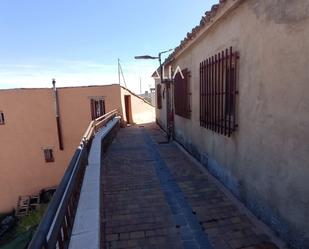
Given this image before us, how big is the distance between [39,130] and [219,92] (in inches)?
578

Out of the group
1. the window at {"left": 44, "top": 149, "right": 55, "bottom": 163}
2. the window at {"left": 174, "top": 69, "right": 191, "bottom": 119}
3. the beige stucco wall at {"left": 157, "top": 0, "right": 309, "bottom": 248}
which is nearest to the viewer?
the beige stucco wall at {"left": 157, "top": 0, "right": 309, "bottom": 248}

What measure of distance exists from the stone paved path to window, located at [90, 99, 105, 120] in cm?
1079

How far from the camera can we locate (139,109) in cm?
2408

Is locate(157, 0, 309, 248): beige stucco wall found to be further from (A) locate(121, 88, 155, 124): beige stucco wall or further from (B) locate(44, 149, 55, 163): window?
(B) locate(44, 149, 55, 163): window

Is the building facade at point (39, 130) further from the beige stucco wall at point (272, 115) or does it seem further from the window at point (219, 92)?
the beige stucco wall at point (272, 115)

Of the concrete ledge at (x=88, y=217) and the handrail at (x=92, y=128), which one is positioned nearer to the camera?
the concrete ledge at (x=88, y=217)

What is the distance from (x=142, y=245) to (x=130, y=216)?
31.9 inches

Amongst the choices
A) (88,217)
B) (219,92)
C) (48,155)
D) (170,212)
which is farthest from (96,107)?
(88,217)

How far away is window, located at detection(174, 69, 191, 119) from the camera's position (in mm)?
8000

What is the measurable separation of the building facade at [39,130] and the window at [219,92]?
11714 mm

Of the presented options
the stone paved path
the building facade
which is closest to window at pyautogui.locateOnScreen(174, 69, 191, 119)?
the stone paved path

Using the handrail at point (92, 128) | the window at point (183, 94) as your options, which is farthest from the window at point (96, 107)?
the window at point (183, 94)

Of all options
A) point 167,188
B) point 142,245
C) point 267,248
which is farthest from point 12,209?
point 267,248

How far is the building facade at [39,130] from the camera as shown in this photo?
16453 millimetres
